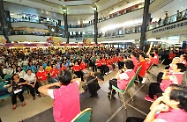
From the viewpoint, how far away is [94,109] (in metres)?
2.51

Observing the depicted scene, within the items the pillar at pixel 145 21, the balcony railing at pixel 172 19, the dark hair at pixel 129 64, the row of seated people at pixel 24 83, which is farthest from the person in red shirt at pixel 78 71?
the pillar at pixel 145 21

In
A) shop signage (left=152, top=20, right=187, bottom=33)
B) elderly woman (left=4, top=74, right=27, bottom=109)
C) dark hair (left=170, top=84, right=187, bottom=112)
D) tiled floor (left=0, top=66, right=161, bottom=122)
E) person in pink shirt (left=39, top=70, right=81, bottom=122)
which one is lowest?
tiled floor (left=0, top=66, right=161, bottom=122)

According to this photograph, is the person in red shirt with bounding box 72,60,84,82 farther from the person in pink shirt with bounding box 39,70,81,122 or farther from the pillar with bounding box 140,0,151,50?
the pillar with bounding box 140,0,151,50

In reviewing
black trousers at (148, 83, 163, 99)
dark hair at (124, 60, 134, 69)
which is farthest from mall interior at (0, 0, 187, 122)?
dark hair at (124, 60, 134, 69)

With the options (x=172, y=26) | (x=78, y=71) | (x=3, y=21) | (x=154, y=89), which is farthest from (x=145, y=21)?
(x=3, y=21)

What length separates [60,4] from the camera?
62.4 feet

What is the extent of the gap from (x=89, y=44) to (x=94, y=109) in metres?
12.4

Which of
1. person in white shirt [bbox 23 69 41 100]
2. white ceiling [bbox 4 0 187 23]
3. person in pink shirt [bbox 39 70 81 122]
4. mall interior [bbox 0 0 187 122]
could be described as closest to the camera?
person in pink shirt [bbox 39 70 81 122]

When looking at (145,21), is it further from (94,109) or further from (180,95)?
(180,95)

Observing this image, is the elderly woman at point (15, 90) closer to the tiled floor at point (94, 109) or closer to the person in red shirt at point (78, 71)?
the tiled floor at point (94, 109)

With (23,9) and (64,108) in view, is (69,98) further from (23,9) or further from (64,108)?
(23,9)

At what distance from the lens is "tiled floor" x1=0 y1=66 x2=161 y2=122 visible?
89.2 inches

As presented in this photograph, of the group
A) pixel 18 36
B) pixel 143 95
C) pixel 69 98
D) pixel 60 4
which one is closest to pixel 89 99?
pixel 143 95

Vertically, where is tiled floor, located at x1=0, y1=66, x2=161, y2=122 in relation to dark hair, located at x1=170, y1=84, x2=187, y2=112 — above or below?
below
